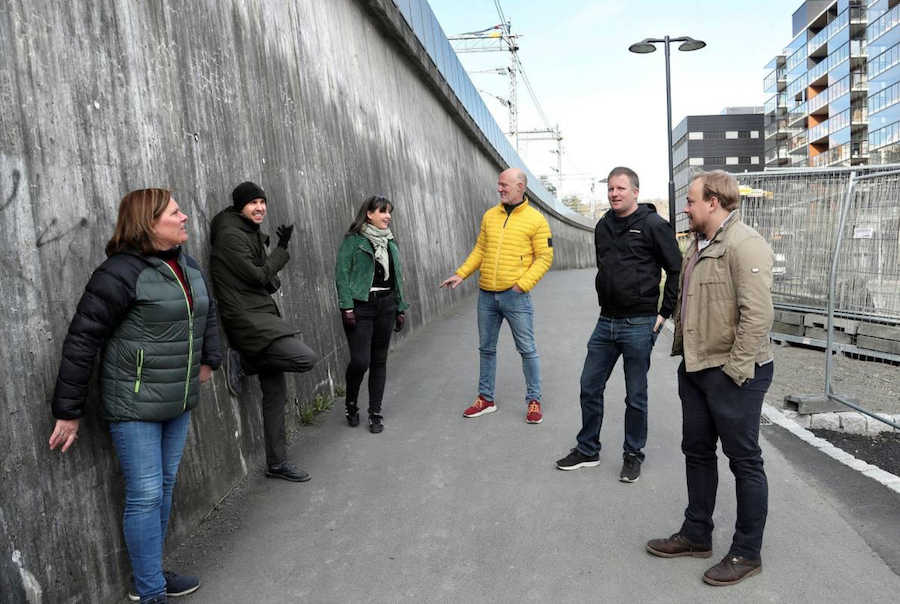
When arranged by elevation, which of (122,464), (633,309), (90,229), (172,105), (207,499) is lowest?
(207,499)

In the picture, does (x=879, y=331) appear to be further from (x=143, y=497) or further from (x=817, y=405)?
(x=143, y=497)

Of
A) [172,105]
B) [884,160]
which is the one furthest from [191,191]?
[884,160]

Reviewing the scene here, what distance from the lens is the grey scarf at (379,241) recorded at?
5.57 m

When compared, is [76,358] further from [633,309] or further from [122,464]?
[633,309]

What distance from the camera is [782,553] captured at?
3520 mm

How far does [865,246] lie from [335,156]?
6.66m

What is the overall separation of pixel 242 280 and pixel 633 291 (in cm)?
260

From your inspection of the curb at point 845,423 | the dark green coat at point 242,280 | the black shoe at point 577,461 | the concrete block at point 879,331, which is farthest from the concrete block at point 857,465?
the concrete block at point 879,331

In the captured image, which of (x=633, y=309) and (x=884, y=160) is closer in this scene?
(x=633, y=309)

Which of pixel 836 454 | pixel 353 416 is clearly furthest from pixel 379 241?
pixel 836 454

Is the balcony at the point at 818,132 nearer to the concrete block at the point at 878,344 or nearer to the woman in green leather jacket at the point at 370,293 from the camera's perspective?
the concrete block at the point at 878,344

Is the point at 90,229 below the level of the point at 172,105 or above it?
below

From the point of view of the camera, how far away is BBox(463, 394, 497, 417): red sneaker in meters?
6.16

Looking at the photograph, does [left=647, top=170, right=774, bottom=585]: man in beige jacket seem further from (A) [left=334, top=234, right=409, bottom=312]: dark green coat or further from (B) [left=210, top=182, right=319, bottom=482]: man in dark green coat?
(A) [left=334, top=234, right=409, bottom=312]: dark green coat
